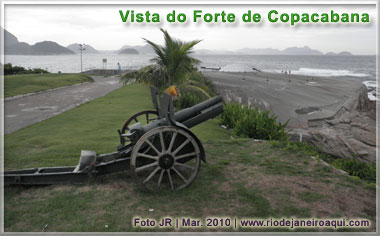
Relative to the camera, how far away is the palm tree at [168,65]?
41.7 ft

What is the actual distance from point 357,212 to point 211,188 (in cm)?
224

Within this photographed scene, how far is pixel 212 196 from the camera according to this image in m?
4.78

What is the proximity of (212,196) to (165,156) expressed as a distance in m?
1.01

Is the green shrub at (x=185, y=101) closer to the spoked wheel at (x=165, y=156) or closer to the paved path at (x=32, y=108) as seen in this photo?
the paved path at (x=32, y=108)

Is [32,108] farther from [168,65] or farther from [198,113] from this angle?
[198,113]

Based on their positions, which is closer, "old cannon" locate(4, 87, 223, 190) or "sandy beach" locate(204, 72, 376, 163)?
"old cannon" locate(4, 87, 223, 190)

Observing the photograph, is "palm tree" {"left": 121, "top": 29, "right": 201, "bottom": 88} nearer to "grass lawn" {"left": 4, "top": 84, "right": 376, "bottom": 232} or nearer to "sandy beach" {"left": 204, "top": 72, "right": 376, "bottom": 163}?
"sandy beach" {"left": 204, "top": 72, "right": 376, "bottom": 163}

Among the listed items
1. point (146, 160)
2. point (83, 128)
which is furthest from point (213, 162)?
point (83, 128)

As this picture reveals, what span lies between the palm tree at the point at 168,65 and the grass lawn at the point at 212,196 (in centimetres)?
671

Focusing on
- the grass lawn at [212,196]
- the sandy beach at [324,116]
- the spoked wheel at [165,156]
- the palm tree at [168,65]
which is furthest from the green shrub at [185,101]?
the spoked wheel at [165,156]

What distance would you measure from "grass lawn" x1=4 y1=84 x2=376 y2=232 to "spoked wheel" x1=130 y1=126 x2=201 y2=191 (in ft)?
0.79

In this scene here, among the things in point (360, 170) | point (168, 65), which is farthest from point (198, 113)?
point (168, 65)

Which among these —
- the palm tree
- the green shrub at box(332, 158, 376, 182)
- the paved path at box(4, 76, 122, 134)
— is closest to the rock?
the green shrub at box(332, 158, 376, 182)

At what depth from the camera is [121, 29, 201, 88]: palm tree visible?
12716 mm
